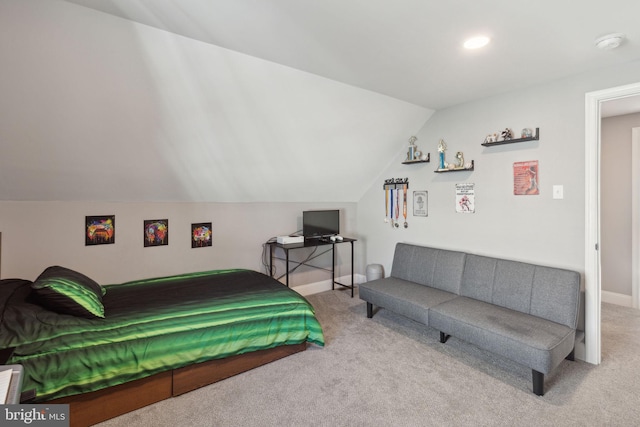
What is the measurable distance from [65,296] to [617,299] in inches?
211

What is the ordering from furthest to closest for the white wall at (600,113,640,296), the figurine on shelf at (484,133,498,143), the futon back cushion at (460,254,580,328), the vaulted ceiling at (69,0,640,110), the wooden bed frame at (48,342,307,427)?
the white wall at (600,113,640,296) < the figurine on shelf at (484,133,498,143) < the futon back cushion at (460,254,580,328) < the wooden bed frame at (48,342,307,427) < the vaulted ceiling at (69,0,640,110)

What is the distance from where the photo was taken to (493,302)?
2.85 metres

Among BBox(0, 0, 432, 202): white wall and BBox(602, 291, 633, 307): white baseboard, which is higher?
BBox(0, 0, 432, 202): white wall

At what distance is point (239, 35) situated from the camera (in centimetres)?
200

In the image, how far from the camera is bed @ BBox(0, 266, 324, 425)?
68.4 inches

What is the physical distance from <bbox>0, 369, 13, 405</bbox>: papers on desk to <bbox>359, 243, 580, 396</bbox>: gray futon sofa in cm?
261

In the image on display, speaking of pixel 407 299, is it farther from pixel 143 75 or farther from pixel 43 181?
pixel 43 181

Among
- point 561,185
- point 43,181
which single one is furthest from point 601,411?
point 43,181

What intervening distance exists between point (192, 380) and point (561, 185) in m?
3.24

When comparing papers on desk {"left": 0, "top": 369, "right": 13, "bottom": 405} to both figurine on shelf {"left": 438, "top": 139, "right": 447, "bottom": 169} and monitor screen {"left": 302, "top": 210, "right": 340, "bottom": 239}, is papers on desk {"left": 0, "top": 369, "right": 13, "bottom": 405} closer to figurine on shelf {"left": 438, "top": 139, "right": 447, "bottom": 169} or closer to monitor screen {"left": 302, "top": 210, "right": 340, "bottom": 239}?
monitor screen {"left": 302, "top": 210, "right": 340, "bottom": 239}

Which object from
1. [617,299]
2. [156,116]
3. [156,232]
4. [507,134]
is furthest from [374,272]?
[156,116]

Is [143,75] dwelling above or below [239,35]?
below

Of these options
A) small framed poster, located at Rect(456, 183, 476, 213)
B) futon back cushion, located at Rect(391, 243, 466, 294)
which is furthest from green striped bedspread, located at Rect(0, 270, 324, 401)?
small framed poster, located at Rect(456, 183, 476, 213)

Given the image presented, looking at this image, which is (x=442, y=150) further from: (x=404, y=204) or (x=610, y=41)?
(x=610, y=41)
